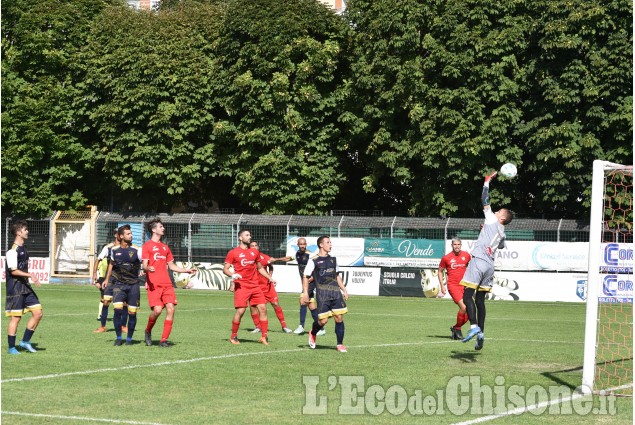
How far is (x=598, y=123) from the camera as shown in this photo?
41.3 meters

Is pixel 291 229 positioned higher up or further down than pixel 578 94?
further down

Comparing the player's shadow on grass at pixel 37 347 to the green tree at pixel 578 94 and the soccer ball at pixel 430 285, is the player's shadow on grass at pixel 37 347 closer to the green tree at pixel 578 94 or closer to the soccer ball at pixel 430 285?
the soccer ball at pixel 430 285

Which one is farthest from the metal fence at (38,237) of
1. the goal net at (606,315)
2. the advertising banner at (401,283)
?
the goal net at (606,315)

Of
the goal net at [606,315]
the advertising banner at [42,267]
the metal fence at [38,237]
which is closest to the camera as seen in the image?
the goal net at [606,315]

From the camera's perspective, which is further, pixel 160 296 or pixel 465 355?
pixel 160 296

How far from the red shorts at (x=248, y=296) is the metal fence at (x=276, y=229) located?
22117mm

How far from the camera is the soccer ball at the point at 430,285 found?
4003cm

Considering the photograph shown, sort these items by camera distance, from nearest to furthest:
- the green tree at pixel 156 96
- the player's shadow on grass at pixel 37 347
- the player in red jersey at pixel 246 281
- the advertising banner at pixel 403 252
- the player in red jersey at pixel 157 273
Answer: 1. the player's shadow on grass at pixel 37 347
2. the player in red jersey at pixel 157 273
3. the player in red jersey at pixel 246 281
4. the advertising banner at pixel 403 252
5. the green tree at pixel 156 96

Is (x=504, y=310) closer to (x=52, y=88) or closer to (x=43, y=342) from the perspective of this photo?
(x=43, y=342)

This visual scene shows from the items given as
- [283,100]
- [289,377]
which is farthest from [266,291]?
[283,100]

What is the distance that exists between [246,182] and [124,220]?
5.68 m

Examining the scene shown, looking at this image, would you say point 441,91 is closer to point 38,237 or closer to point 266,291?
point 38,237

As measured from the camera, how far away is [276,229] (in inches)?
1711

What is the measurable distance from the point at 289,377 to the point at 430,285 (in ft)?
86.4
